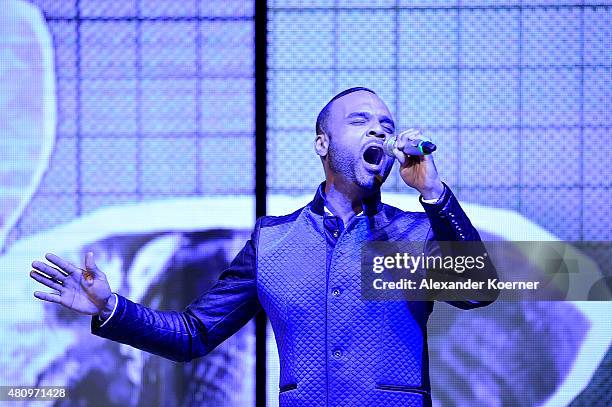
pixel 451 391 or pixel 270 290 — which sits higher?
pixel 270 290

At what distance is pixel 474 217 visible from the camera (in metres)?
3.34

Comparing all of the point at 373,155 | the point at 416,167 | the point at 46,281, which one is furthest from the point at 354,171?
the point at 46,281

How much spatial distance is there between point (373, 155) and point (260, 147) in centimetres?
71

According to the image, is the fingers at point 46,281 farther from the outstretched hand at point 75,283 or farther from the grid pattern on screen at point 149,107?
the grid pattern on screen at point 149,107

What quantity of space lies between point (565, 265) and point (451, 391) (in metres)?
0.53

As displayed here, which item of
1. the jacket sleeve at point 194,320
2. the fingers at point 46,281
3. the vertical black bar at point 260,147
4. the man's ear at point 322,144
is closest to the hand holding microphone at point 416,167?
the man's ear at point 322,144

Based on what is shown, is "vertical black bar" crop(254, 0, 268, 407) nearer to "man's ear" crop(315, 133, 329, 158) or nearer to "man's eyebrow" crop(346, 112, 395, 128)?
"man's ear" crop(315, 133, 329, 158)

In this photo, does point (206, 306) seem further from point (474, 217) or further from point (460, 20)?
point (460, 20)

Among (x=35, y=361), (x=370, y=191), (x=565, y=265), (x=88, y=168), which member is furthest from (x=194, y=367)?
(x=565, y=265)

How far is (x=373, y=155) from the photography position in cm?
276

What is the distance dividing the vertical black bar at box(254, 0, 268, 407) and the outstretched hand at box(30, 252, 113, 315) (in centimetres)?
89

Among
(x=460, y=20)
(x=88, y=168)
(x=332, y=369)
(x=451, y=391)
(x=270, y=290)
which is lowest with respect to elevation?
(x=451, y=391)

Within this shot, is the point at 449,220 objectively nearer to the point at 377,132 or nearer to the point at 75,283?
the point at 377,132

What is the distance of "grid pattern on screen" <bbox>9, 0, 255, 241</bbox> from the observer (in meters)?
3.40
